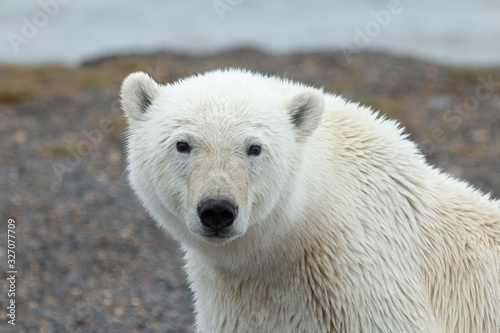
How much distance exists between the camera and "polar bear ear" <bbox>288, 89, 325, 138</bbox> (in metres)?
4.19

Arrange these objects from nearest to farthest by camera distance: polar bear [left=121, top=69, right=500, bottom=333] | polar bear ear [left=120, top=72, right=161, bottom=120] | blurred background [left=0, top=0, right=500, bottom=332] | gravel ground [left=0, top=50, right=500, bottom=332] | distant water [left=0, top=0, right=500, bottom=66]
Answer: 1. polar bear [left=121, top=69, right=500, bottom=333]
2. polar bear ear [left=120, top=72, right=161, bottom=120]
3. gravel ground [left=0, top=50, right=500, bottom=332]
4. blurred background [left=0, top=0, right=500, bottom=332]
5. distant water [left=0, top=0, right=500, bottom=66]

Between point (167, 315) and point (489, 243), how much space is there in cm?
332

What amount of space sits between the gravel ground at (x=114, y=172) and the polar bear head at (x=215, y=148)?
292cm

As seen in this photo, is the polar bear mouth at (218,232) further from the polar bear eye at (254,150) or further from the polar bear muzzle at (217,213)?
the polar bear eye at (254,150)

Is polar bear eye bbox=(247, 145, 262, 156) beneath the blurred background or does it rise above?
above

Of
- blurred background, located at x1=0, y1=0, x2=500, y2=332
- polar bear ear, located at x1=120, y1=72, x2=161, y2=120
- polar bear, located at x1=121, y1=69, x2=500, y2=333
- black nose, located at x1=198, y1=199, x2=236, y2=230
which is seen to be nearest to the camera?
black nose, located at x1=198, y1=199, x2=236, y2=230

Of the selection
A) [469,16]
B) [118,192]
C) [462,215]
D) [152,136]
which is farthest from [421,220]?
[469,16]

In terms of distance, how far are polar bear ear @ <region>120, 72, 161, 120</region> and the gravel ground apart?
291cm

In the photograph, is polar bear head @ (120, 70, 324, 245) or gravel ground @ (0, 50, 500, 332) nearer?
polar bear head @ (120, 70, 324, 245)

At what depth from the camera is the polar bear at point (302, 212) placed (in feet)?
13.2

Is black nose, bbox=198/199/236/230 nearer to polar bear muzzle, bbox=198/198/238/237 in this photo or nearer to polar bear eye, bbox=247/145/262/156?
polar bear muzzle, bbox=198/198/238/237

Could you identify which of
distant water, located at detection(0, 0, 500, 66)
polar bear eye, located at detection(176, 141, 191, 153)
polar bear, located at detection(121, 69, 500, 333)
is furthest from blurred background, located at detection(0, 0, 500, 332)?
polar bear eye, located at detection(176, 141, 191, 153)

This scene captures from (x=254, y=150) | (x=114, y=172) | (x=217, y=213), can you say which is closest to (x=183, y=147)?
(x=254, y=150)

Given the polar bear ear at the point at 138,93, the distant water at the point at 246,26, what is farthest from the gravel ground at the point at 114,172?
the distant water at the point at 246,26
